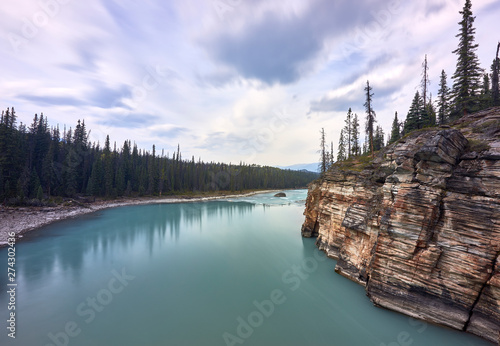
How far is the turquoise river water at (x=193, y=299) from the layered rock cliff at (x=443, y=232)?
1.19 metres

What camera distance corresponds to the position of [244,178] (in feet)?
379

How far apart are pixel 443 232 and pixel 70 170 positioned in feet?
251

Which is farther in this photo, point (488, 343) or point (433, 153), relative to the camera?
point (433, 153)

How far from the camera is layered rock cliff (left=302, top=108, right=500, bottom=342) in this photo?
9000mm

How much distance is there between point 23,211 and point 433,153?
5793 cm

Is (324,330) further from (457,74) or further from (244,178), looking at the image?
(244,178)

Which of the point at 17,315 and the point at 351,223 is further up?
the point at 351,223

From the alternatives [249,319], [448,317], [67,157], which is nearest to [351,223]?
[448,317]

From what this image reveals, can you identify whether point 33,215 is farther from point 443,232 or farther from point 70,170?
point 443,232
